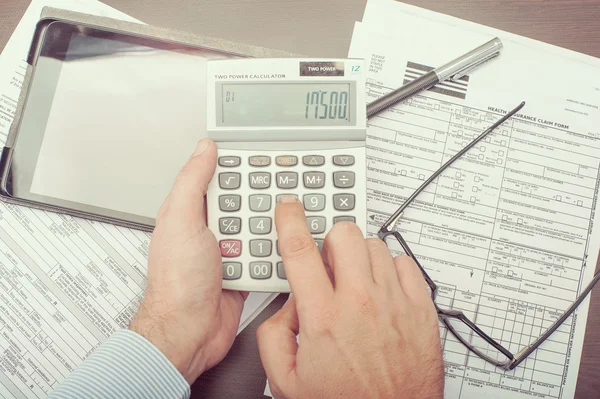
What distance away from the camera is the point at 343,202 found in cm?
40

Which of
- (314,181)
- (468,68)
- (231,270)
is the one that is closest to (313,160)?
(314,181)

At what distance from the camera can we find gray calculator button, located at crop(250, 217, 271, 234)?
1.30 feet

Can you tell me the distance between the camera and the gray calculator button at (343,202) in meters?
0.39

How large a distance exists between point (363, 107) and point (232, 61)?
0.13m

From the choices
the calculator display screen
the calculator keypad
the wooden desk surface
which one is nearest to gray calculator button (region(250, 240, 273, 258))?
the calculator keypad

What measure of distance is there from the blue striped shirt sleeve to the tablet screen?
0.14m

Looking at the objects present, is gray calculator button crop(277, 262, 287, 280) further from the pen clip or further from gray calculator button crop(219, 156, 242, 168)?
the pen clip

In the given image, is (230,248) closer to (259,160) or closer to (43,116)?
(259,160)

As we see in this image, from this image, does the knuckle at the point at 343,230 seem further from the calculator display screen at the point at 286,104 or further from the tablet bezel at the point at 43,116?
the tablet bezel at the point at 43,116

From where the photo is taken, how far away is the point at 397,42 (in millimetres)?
503

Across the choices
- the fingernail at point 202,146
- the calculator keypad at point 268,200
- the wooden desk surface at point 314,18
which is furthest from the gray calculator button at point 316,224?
the wooden desk surface at point 314,18

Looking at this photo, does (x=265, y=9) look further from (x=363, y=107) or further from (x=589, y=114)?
(x=589, y=114)

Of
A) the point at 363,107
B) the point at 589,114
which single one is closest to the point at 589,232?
the point at 589,114

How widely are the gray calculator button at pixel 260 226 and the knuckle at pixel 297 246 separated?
49 mm
